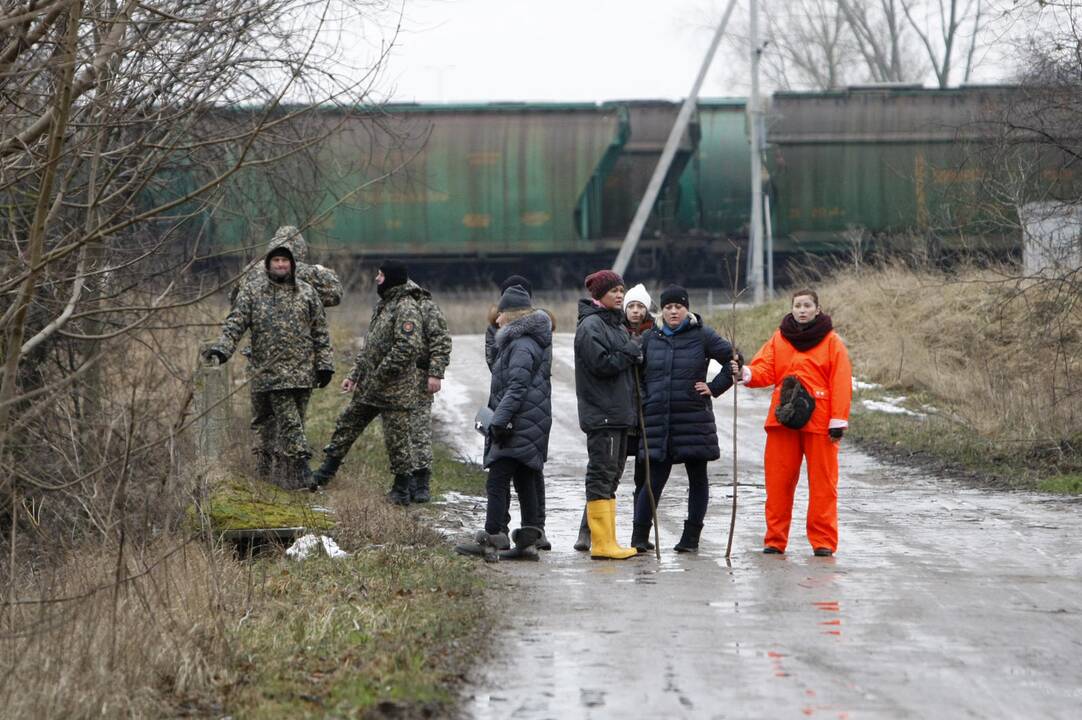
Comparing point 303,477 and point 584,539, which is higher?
point 303,477

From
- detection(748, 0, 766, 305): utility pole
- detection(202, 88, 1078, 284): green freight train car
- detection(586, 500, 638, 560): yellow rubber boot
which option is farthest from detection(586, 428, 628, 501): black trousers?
detection(202, 88, 1078, 284): green freight train car

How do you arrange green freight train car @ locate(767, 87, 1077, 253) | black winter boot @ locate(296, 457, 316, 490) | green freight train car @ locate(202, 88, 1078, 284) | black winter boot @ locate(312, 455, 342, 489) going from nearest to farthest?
black winter boot @ locate(296, 457, 316, 490), black winter boot @ locate(312, 455, 342, 489), green freight train car @ locate(202, 88, 1078, 284), green freight train car @ locate(767, 87, 1077, 253)

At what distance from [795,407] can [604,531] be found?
1.37 meters

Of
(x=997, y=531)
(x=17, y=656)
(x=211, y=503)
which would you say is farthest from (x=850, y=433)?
(x=17, y=656)

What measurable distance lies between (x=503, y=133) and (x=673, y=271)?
4317 millimetres

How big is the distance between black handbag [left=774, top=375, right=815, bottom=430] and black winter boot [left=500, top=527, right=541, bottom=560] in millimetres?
1641

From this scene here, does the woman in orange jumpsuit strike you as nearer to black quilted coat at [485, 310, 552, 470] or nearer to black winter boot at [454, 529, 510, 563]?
black quilted coat at [485, 310, 552, 470]

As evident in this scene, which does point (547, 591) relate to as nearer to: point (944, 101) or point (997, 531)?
point (997, 531)

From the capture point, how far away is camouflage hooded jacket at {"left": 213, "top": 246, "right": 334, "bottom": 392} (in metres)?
Answer: 10.9

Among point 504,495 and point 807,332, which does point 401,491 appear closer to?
point 504,495

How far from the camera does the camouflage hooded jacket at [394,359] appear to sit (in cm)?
1099

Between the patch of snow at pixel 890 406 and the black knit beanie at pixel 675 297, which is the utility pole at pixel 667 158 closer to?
the patch of snow at pixel 890 406

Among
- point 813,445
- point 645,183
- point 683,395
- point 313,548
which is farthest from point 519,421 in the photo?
point 645,183

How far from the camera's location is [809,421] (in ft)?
30.4
